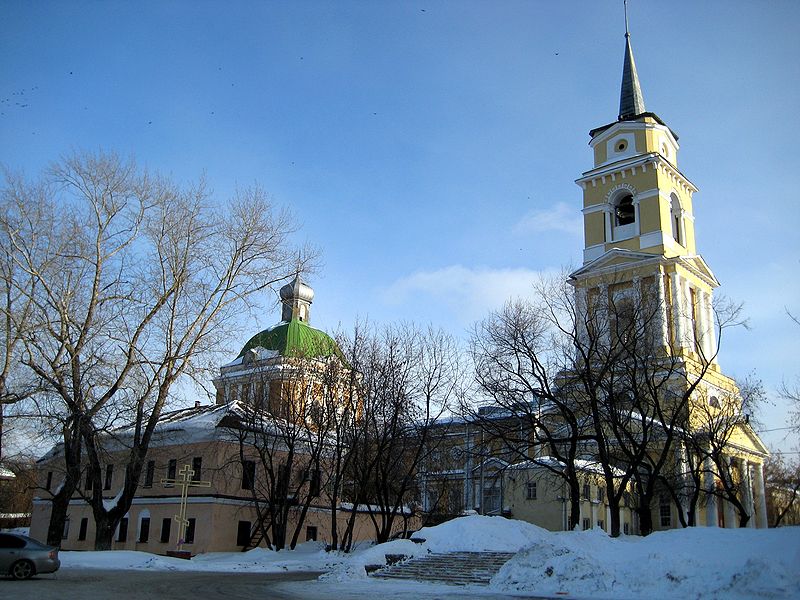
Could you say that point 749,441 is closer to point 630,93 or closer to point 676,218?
point 676,218

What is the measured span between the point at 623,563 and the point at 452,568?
6.25m

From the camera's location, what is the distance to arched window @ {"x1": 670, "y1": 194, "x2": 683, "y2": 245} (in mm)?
50625

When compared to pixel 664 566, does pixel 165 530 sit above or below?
Result: below

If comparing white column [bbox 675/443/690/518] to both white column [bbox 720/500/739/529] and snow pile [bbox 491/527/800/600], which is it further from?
snow pile [bbox 491/527/800/600]

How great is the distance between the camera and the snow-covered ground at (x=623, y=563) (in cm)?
1475

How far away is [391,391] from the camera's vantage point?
34.5 meters

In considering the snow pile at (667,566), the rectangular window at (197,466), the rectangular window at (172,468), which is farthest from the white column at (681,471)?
the rectangular window at (172,468)

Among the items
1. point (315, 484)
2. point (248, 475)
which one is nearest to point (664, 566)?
point (315, 484)

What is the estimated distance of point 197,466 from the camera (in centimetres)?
3841

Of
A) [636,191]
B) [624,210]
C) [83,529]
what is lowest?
[83,529]

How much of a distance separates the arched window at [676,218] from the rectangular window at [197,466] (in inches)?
Answer: 1314

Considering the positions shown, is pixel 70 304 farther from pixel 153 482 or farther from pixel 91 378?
pixel 153 482

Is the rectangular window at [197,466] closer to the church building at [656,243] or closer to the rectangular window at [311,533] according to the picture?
the rectangular window at [311,533]

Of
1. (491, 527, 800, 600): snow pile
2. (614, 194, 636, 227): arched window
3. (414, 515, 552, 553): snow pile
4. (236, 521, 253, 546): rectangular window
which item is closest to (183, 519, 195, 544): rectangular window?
(236, 521, 253, 546): rectangular window
